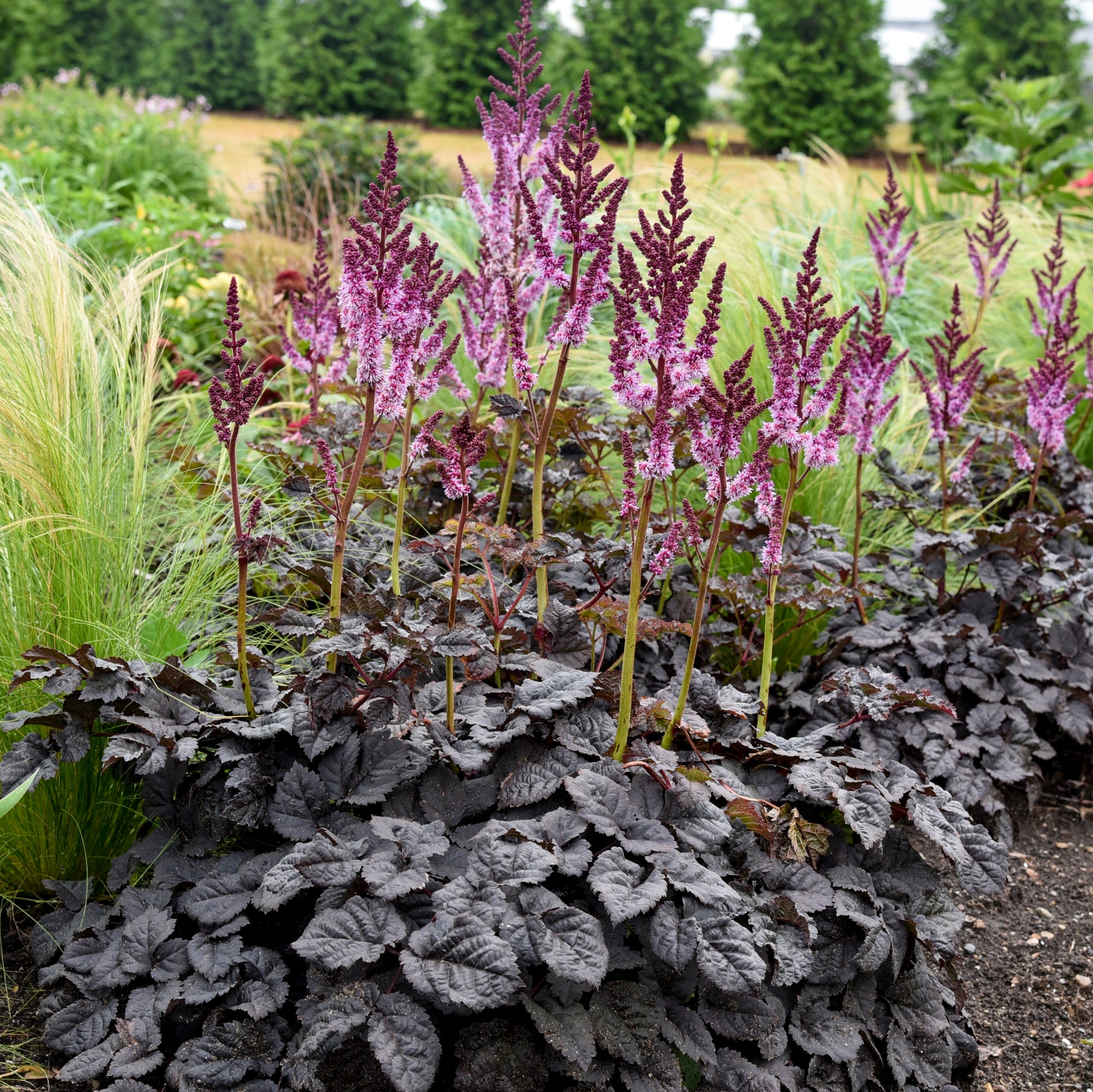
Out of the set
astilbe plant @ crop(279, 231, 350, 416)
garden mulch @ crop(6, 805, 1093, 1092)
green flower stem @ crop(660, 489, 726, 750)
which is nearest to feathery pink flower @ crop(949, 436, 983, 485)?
garden mulch @ crop(6, 805, 1093, 1092)

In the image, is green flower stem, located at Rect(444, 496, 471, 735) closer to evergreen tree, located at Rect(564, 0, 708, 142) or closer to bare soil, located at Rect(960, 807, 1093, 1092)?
bare soil, located at Rect(960, 807, 1093, 1092)

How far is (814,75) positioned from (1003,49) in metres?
2.61

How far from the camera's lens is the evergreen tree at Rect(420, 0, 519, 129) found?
15672mm

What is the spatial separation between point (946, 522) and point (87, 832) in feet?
7.67

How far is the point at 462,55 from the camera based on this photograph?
16.1m

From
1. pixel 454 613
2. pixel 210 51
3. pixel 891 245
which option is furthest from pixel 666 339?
pixel 210 51

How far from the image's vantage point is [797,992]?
5.90 feet

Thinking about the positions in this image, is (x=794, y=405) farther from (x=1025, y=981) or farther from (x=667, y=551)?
(x=1025, y=981)

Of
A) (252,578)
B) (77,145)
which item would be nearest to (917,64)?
(77,145)

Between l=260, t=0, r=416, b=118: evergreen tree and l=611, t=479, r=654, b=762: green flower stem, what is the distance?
50.0 feet

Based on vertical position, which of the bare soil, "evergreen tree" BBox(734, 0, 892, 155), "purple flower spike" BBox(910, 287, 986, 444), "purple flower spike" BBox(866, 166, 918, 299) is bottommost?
the bare soil

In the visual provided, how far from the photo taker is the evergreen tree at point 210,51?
18.4 m

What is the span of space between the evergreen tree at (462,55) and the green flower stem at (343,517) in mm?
15200

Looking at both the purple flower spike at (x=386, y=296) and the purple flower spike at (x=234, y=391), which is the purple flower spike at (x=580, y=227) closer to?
the purple flower spike at (x=386, y=296)
